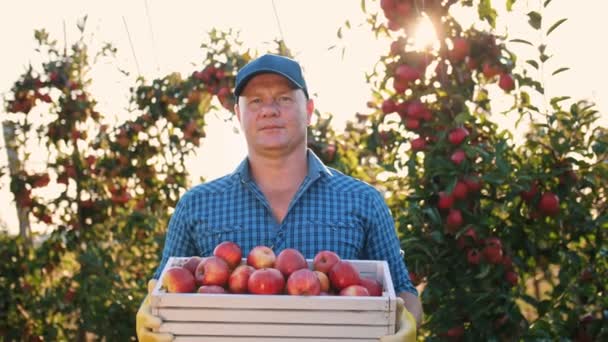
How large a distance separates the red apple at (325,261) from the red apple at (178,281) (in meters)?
0.27

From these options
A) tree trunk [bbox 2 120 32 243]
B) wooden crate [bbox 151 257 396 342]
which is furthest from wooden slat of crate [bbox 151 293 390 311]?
tree trunk [bbox 2 120 32 243]

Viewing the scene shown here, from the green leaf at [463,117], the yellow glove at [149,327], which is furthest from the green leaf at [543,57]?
the yellow glove at [149,327]

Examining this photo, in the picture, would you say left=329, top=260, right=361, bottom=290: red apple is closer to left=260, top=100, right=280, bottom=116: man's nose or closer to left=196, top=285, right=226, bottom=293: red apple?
left=196, top=285, right=226, bottom=293: red apple

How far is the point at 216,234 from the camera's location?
7.55 ft

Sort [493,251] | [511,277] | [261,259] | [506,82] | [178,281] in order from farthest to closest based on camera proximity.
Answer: [506,82] → [511,277] → [493,251] → [261,259] → [178,281]

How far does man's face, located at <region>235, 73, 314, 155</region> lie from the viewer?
2.21m

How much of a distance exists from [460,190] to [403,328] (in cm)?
134

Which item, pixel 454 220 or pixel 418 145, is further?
pixel 418 145

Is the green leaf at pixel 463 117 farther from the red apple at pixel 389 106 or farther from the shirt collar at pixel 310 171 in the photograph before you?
the shirt collar at pixel 310 171

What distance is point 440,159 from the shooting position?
3.12 meters

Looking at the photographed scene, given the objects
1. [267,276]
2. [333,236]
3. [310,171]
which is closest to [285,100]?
[310,171]

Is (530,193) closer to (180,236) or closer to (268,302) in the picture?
(180,236)

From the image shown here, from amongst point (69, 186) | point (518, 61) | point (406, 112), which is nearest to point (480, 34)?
point (518, 61)

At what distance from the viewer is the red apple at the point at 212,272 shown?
1910 mm
